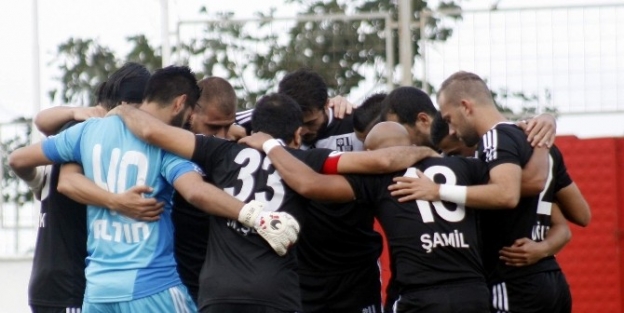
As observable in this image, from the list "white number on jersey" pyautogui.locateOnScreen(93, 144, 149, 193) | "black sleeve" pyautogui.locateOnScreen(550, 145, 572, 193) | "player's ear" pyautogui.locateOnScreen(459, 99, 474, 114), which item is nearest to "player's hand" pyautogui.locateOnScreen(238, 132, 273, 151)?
"white number on jersey" pyautogui.locateOnScreen(93, 144, 149, 193)

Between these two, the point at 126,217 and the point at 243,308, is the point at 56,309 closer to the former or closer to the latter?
the point at 126,217

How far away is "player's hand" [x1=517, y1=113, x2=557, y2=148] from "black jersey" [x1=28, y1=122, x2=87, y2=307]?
103 inches

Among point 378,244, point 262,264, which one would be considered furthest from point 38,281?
point 378,244

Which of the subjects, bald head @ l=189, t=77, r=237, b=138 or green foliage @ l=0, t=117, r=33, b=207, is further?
green foliage @ l=0, t=117, r=33, b=207

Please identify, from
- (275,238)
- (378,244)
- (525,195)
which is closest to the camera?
A: (275,238)

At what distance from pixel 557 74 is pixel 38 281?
568 centimetres

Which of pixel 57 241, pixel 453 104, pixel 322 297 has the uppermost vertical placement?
pixel 453 104

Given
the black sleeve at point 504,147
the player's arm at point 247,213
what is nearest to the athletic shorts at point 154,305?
the player's arm at point 247,213

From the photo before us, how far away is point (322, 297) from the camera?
7.91m

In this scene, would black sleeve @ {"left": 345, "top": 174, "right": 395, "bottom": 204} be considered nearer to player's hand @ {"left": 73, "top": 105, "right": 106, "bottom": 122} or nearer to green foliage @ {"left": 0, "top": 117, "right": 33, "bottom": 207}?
player's hand @ {"left": 73, "top": 105, "right": 106, "bottom": 122}

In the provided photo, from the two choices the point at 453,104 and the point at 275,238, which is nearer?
the point at 275,238

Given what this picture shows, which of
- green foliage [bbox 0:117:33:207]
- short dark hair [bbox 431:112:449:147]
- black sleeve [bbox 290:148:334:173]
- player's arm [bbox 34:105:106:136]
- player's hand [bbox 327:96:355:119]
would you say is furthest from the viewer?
green foliage [bbox 0:117:33:207]

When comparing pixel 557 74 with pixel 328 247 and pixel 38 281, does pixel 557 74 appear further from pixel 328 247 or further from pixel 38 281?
pixel 38 281

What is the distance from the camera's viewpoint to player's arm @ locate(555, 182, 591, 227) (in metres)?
7.35
